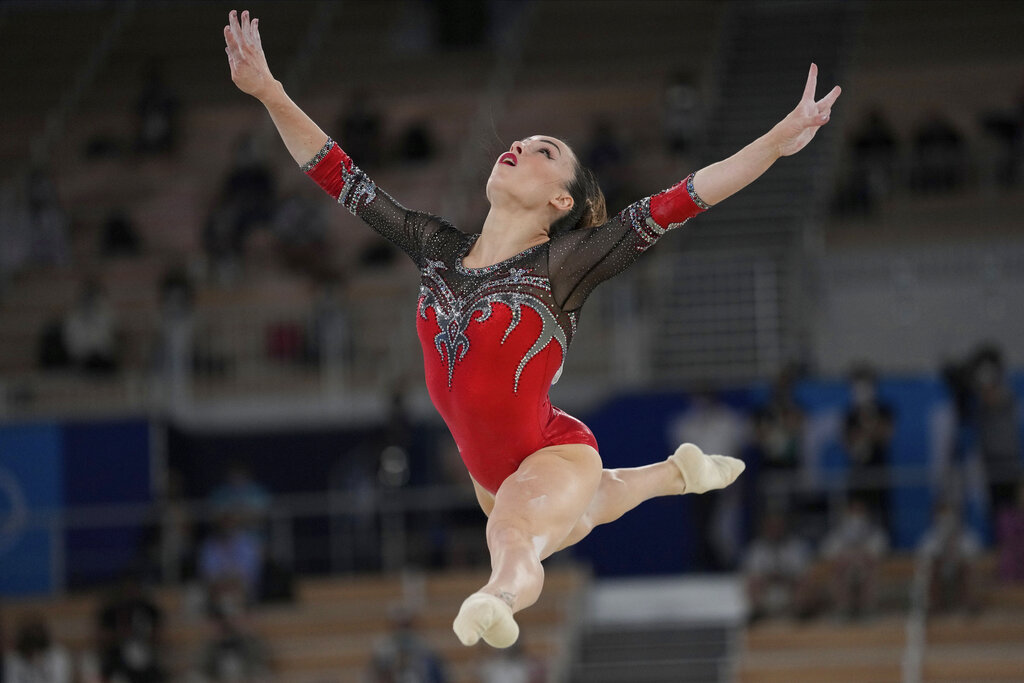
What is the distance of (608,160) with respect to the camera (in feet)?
49.7

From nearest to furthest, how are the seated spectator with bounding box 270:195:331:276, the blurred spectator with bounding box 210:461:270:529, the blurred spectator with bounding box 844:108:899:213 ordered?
1. the blurred spectator with bounding box 210:461:270:529
2. the seated spectator with bounding box 270:195:331:276
3. the blurred spectator with bounding box 844:108:899:213

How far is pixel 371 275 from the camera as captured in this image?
592 inches

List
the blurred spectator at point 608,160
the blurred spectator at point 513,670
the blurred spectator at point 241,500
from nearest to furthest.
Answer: the blurred spectator at point 513,670, the blurred spectator at point 241,500, the blurred spectator at point 608,160

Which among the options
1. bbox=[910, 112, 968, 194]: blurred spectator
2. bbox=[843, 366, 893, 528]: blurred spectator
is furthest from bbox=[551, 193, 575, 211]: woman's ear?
bbox=[910, 112, 968, 194]: blurred spectator

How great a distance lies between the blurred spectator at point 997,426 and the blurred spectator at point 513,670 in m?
3.37

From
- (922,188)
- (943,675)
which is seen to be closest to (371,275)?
(922,188)

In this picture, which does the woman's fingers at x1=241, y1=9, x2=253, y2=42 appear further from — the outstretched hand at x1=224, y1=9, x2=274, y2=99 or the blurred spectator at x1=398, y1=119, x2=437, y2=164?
the blurred spectator at x1=398, y1=119, x2=437, y2=164

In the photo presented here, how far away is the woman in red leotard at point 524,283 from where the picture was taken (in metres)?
4.46

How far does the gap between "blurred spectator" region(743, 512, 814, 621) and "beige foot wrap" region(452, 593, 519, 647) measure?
7.17 meters

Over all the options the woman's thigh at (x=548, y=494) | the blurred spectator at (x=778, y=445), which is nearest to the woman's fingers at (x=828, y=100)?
the woman's thigh at (x=548, y=494)

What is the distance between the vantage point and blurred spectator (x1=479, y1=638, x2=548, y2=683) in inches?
408

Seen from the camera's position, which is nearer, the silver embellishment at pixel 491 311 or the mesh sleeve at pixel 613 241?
the mesh sleeve at pixel 613 241

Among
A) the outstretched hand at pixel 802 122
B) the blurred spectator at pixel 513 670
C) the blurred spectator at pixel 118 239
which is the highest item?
the blurred spectator at pixel 118 239

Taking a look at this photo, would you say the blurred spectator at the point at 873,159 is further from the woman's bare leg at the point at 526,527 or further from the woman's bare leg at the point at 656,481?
the woman's bare leg at the point at 526,527
